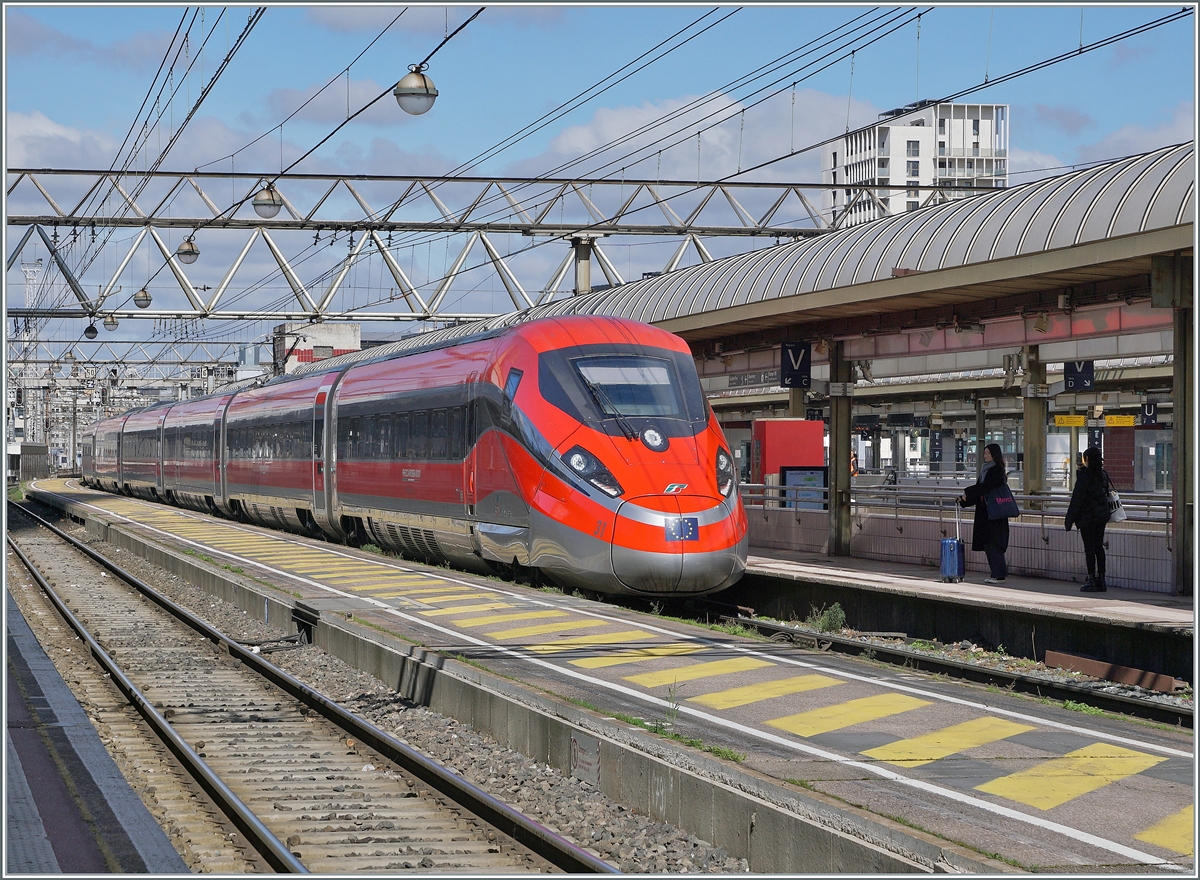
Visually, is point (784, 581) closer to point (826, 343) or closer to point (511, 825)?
point (826, 343)

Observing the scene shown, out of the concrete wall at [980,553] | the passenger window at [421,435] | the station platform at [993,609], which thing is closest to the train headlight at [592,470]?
the station platform at [993,609]

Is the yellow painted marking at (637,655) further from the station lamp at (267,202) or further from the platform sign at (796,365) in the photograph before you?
the station lamp at (267,202)

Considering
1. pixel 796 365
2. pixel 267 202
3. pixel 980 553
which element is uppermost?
pixel 267 202

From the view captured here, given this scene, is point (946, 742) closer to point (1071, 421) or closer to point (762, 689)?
point (762, 689)

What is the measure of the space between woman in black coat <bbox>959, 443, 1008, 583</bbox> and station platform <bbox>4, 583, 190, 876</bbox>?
10.4 metres

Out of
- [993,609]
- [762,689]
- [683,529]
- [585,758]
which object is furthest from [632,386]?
[585,758]

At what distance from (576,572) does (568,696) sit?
5.32 m

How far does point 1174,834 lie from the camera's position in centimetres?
679

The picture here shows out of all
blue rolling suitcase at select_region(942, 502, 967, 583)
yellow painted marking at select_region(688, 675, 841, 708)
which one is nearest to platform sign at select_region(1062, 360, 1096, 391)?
blue rolling suitcase at select_region(942, 502, 967, 583)

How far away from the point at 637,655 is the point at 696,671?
2.99 feet

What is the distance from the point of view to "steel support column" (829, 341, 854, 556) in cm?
2031

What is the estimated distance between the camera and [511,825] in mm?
7688

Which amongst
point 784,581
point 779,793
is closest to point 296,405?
point 784,581

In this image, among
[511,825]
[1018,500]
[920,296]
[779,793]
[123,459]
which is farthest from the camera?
[123,459]
